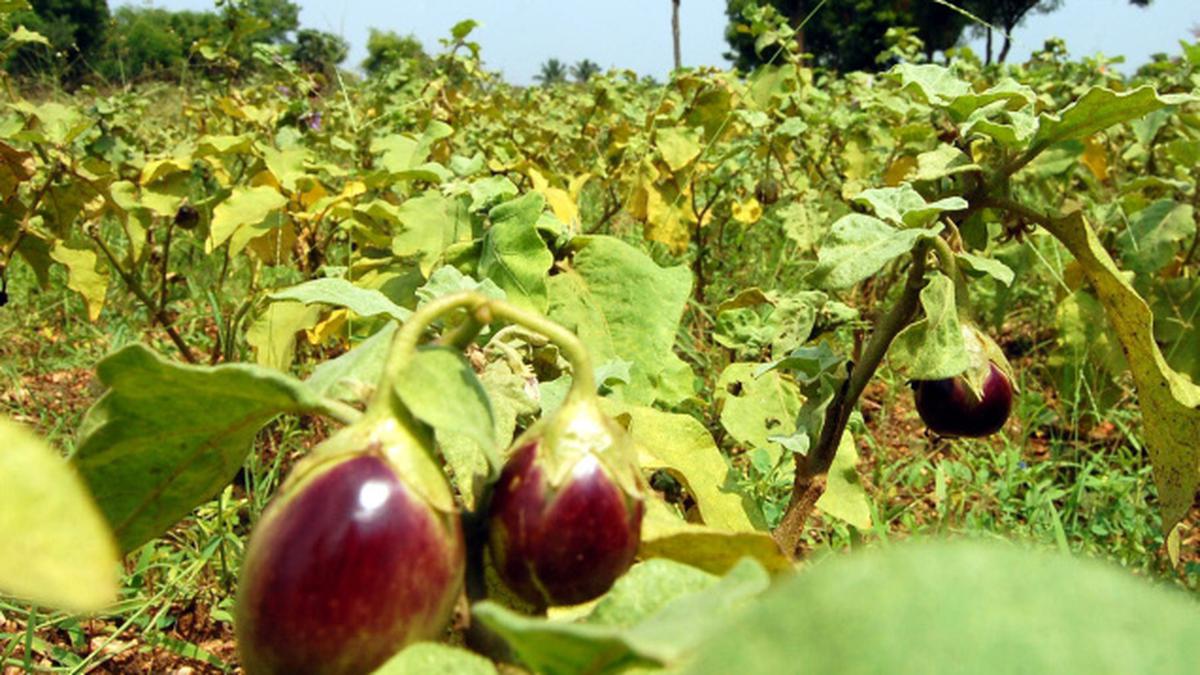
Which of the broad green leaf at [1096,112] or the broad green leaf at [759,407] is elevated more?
the broad green leaf at [1096,112]

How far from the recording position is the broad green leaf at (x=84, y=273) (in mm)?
2270

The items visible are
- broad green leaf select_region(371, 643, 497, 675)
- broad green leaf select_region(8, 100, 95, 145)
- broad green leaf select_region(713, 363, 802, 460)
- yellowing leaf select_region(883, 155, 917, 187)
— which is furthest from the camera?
yellowing leaf select_region(883, 155, 917, 187)

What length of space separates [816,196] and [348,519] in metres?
3.22

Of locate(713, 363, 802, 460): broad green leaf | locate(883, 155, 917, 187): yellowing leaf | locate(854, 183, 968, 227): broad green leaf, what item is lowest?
locate(713, 363, 802, 460): broad green leaf

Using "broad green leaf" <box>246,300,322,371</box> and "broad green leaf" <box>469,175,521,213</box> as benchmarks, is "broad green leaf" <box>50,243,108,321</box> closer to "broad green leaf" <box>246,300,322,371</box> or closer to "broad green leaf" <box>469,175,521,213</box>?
"broad green leaf" <box>246,300,322,371</box>

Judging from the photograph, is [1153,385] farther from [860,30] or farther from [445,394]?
[860,30]

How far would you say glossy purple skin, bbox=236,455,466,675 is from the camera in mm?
368

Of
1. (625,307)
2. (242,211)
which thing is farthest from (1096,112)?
(242,211)

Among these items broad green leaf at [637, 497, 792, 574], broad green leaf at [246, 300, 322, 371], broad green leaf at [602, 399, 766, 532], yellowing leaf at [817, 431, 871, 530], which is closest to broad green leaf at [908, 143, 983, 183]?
broad green leaf at [602, 399, 766, 532]

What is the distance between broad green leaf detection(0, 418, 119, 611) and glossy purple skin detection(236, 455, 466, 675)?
114 mm

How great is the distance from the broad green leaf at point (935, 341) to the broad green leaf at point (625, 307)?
15.8 inches

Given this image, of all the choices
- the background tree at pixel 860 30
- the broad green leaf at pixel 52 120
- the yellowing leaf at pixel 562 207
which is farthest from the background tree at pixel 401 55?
the background tree at pixel 860 30

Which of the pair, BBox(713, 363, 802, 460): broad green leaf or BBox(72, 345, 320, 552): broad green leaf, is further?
BBox(713, 363, 802, 460): broad green leaf

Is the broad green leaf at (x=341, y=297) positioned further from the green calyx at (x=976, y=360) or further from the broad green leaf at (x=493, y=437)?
the green calyx at (x=976, y=360)
